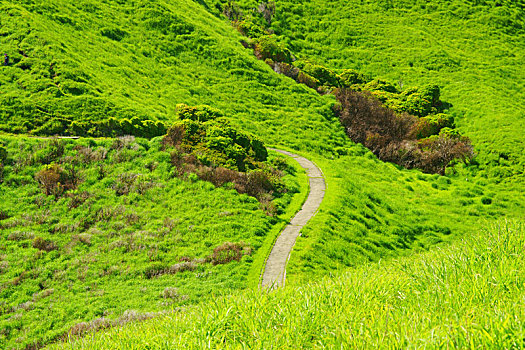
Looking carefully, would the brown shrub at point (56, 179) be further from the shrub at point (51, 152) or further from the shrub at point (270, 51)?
the shrub at point (270, 51)

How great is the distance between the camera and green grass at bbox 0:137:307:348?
1256 cm

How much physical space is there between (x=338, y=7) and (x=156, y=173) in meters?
51.5

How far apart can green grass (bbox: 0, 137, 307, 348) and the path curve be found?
1.51ft

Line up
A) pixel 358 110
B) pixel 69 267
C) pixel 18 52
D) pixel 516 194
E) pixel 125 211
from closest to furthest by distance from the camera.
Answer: pixel 69 267, pixel 125 211, pixel 18 52, pixel 516 194, pixel 358 110

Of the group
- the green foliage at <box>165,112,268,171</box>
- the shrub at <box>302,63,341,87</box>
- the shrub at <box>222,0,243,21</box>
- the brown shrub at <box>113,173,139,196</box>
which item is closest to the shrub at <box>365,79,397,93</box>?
the shrub at <box>302,63,341,87</box>

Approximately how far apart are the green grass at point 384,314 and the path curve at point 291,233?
4.95m

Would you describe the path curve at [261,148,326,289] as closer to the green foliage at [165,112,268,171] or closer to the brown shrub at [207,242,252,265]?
the brown shrub at [207,242,252,265]

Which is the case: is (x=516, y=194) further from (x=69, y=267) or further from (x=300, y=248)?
(x=69, y=267)

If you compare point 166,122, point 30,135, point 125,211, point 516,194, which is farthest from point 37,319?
point 516,194

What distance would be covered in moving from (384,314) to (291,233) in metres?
14.0

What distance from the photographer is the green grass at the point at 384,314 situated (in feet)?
10.9

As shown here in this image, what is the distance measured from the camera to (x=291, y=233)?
18.0 meters

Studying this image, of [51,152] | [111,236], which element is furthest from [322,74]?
[111,236]

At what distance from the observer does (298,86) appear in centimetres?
4131
